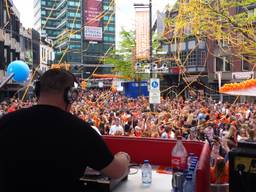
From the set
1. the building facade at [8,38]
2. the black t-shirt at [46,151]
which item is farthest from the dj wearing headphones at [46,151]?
the building facade at [8,38]

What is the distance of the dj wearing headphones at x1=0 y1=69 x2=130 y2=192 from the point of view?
1.91 m

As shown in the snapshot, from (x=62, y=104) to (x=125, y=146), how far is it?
1.63m

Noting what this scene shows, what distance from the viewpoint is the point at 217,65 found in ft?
127

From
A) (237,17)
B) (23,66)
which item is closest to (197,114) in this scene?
(237,17)

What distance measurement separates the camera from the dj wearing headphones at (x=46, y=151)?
1913mm

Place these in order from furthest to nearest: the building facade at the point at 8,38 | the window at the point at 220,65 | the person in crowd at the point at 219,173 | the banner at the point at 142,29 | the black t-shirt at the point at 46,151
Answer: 1. the window at the point at 220,65
2. the building facade at the point at 8,38
3. the banner at the point at 142,29
4. the person in crowd at the point at 219,173
5. the black t-shirt at the point at 46,151

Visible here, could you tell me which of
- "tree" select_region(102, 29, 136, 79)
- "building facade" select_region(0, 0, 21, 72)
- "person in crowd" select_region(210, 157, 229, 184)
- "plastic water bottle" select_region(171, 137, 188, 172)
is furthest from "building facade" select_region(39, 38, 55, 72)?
"person in crowd" select_region(210, 157, 229, 184)

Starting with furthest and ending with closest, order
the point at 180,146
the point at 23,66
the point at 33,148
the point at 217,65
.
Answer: the point at 217,65
the point at 23,66
the point at 180,146
the point at 33,148

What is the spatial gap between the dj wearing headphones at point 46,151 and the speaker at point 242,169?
2.53 ft

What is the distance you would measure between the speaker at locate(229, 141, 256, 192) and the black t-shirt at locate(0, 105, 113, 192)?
0.80m

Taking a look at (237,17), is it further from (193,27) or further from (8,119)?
(8,119)

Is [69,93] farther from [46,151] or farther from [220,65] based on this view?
[220,65]

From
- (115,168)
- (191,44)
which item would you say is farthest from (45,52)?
(115,168)

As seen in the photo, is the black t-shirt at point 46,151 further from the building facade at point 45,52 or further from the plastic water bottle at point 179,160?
the building facade at point 45,52
